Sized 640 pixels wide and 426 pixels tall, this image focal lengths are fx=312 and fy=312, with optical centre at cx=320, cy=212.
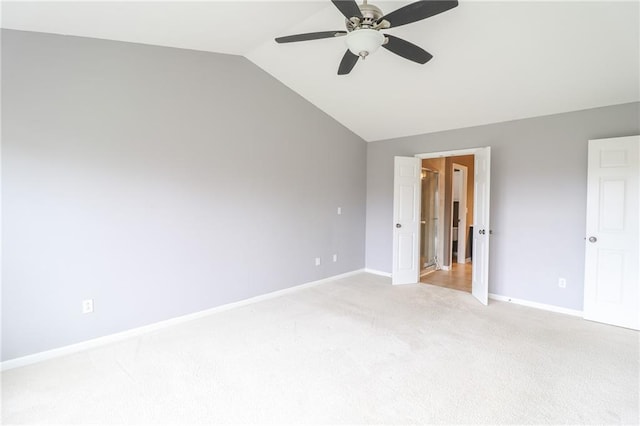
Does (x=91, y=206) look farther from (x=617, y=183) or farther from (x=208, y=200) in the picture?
(x=617, y=183)

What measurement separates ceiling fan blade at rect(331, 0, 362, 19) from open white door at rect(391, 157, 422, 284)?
10.3ft

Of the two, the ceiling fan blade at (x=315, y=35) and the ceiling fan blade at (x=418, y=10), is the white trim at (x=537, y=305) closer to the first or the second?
the ceiling fan blade at (x=418, y=10)

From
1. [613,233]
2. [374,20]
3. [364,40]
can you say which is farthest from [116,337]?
[613,233]

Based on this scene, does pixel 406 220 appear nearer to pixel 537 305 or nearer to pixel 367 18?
pixel 537 305

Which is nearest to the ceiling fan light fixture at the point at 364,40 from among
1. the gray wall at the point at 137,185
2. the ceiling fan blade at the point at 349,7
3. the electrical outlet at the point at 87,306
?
the ceiling fan blade at the point at 349,7

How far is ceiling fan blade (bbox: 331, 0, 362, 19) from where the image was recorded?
1.84 m

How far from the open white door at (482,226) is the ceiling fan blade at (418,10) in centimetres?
262

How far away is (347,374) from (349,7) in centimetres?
257

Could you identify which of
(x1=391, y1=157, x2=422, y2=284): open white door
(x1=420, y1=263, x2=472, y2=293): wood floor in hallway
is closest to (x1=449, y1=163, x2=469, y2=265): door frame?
(x1=420, y1=263, x2=472, y2=293): wood floor in hallway

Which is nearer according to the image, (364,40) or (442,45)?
(364,40)

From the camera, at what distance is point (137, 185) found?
10.2 feet

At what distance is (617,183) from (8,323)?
5.87m

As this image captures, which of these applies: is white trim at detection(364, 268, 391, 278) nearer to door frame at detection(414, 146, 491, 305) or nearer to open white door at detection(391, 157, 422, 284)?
open white door at detection(391, 157, 422, 284)

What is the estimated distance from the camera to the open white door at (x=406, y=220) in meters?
4.97
